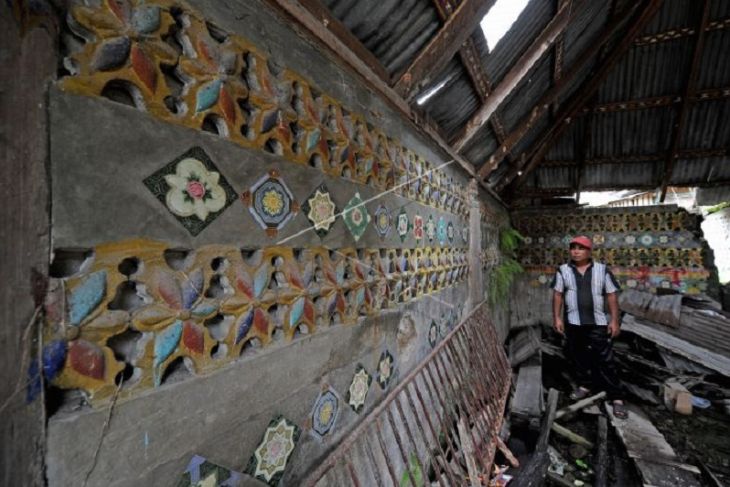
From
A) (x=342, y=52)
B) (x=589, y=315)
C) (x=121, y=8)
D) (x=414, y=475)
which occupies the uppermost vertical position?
(x=342, y=52)

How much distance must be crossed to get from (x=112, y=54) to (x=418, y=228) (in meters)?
2.48

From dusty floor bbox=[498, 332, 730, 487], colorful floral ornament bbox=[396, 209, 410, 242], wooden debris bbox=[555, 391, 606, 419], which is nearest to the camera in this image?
colorful floral ornament bbox=[396, 209, 410, 242]

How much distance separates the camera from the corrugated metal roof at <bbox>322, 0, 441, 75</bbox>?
1966 millimetres

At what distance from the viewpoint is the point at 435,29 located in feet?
8.08

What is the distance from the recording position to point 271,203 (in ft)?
4.70

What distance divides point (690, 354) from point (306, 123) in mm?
7167

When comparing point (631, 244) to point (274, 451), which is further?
point (631, 244)

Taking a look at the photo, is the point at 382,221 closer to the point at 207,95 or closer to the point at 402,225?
the point at 402,225

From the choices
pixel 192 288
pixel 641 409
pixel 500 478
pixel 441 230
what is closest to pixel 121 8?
pixel 192 288

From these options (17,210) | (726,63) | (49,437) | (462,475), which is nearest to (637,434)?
(462,475)

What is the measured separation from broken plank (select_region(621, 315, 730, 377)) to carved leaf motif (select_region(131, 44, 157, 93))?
7514 mm

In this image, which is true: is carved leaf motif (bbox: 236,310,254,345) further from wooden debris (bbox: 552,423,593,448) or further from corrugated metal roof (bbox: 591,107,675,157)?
corrugated metal roof (bbox: 591,107,675,157)

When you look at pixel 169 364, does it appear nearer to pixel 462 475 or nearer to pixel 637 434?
pixel 462 475

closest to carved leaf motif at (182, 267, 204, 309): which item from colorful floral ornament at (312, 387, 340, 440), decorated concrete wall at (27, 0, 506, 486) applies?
decorated concrete wall at (27, 0, 506, 486)
